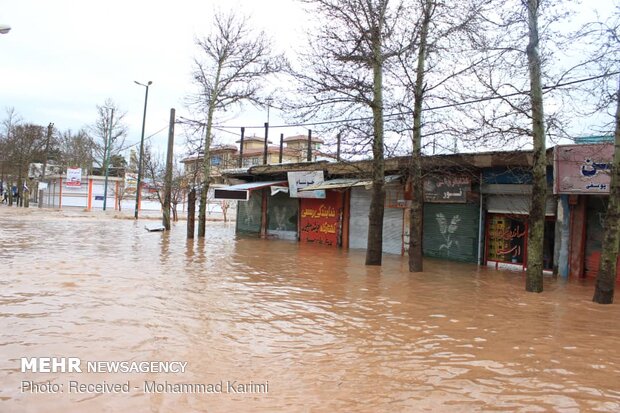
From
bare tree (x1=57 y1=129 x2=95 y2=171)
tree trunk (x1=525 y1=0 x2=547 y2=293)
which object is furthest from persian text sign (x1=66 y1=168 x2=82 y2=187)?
tree trunk (x1=525 y1=0 x2=547 y2=293)

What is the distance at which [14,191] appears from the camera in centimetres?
4944

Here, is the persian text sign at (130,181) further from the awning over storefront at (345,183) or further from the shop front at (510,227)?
the shop front at (510,227)

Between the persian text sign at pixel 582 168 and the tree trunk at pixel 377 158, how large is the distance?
172 inches

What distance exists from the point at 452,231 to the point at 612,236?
718cm

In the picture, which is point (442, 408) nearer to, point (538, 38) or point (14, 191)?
point (538, 38)

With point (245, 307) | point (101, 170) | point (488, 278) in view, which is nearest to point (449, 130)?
point (488, 278)

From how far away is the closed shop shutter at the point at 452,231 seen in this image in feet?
49.8

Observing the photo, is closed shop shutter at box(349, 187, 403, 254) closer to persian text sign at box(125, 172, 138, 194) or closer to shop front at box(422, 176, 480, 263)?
shop front at box(422, 176, 480, 263)

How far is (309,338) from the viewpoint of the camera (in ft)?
19.2

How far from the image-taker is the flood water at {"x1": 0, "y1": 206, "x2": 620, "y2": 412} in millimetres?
4051

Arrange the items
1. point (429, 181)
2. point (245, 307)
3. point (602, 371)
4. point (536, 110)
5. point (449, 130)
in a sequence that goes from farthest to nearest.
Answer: point (429, 181)
point (449, 130)
point (536, 110)
point (245, 307)
point (602, 371)

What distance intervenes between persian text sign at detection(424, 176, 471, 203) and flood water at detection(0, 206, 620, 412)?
15.2 ft

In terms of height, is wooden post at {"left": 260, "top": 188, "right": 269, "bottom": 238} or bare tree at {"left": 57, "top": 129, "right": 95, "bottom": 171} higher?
bare tree at {"left": 57, "top": 129, "right": 95, "bottom": 171}

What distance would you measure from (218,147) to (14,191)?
3763 cm
